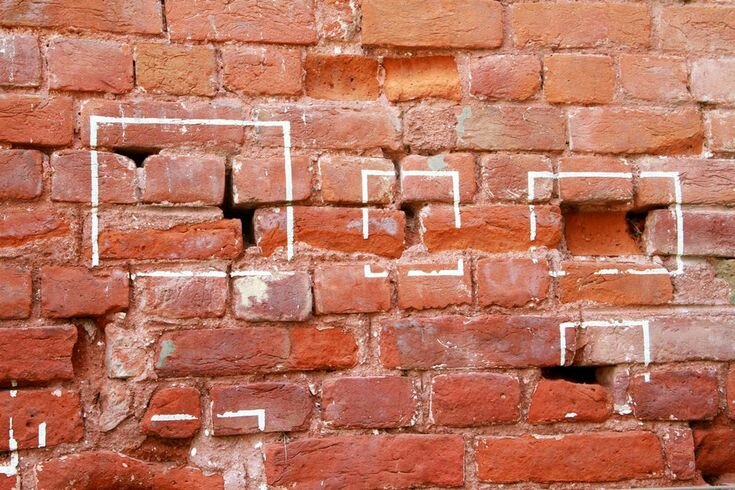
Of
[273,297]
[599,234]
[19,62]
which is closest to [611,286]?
[599,234]

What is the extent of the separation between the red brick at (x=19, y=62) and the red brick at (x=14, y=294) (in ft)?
1.20

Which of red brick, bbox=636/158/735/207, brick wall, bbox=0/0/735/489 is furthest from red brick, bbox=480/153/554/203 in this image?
red brick, bbox=636/158/735/207

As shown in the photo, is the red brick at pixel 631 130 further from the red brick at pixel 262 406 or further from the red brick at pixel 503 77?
the red brick at pixel 262 406

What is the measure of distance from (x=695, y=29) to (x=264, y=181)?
1.00 m

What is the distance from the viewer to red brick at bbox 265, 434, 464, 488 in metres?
1.60

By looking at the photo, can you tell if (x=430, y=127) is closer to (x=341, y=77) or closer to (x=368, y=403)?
(x=341, y=77)

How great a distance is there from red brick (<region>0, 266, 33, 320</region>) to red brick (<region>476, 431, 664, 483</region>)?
3.04ft

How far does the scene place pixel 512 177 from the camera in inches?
67.6

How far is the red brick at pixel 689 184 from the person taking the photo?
5.73 ft

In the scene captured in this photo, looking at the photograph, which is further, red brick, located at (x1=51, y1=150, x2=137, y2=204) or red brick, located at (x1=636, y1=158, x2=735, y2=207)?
red brick, located at (x1=636, y1=158, x2=735, y2=207)

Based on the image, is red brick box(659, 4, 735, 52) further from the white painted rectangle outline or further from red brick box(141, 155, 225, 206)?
red brick box(141, 155, 225, 206)

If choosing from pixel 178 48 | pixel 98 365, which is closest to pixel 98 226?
pixel 98 365

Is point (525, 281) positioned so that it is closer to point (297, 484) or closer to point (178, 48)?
point (297, 484)

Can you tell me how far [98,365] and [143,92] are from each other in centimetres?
55
